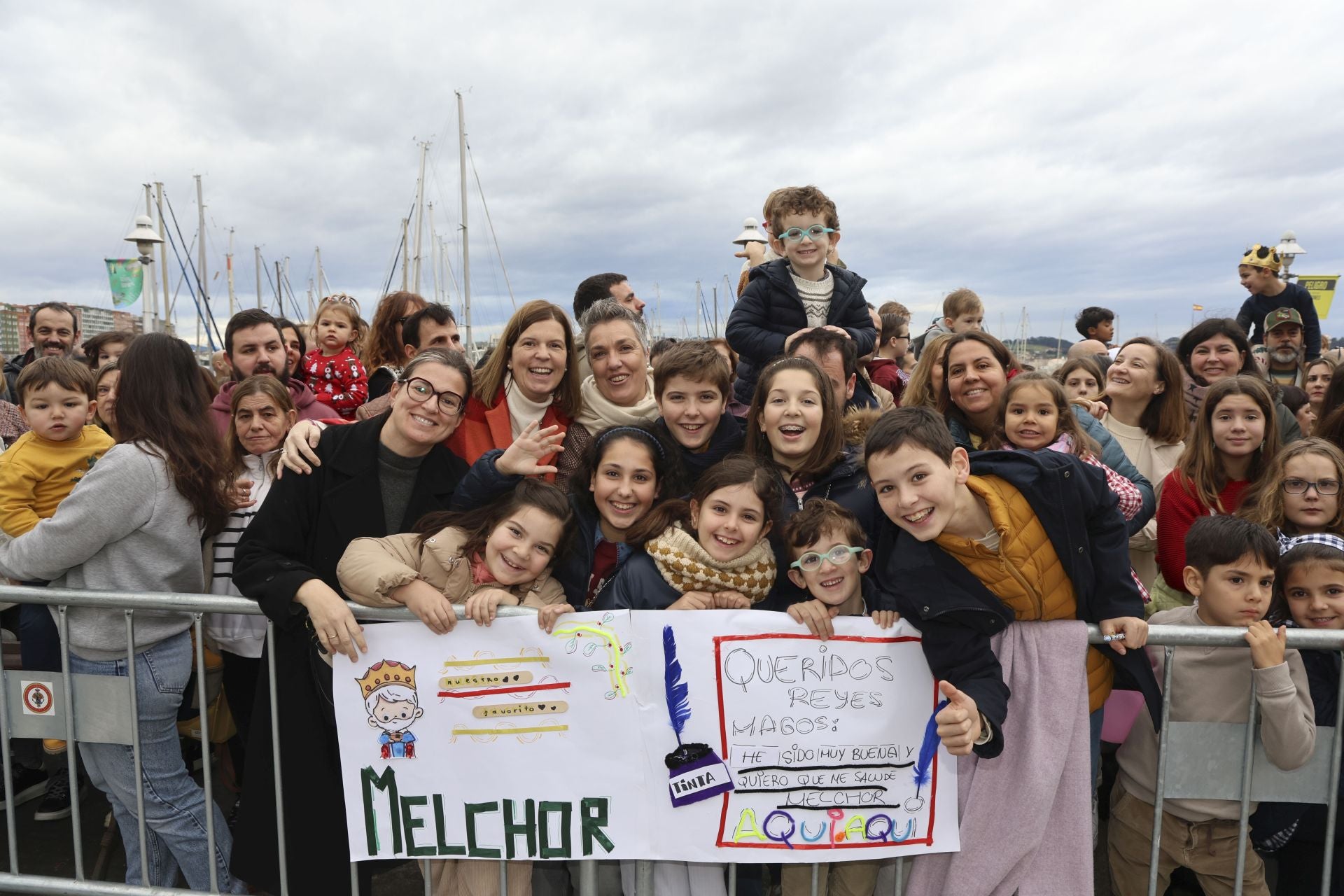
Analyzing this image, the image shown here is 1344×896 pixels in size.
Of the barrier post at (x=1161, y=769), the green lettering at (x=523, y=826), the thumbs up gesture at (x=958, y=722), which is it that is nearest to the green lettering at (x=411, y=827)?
the green lettering at (x=523, y=826)

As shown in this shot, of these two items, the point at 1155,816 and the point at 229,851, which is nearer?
the point at 1155,816

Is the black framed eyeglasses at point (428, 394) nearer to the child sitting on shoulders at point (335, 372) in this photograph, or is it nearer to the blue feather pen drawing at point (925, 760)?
the blue feather pen drawing at point (925, 760)

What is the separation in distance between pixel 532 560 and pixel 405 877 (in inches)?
82.1

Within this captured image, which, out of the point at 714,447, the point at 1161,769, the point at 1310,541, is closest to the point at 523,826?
the point at 714,447

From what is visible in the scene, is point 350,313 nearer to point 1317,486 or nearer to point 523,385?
point 523,385

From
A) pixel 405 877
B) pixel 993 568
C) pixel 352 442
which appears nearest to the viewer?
pixel 993 568

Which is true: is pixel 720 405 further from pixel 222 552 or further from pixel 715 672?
pixel 222 552

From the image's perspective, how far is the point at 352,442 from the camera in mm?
3215

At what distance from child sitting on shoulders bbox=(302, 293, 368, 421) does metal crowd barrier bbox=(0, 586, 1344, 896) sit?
2.56 metres

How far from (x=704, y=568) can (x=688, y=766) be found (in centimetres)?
66

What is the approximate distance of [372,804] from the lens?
116 inches

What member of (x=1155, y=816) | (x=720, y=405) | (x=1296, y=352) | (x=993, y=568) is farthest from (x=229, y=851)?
(x=1296, y=352)

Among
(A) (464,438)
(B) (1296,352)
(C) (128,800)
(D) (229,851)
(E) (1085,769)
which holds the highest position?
(B) (1296,352)

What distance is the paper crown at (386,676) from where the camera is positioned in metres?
2.90
